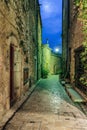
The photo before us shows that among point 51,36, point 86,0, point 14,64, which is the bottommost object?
point 14,64

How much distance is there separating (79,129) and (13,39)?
3650mm

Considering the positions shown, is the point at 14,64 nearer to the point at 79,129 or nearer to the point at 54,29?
the point at 79,129

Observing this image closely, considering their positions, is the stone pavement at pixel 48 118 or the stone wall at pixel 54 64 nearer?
the stone pavement at pixel 48 118

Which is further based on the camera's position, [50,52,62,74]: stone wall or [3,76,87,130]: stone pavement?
[50,52,62,74]: stone wall

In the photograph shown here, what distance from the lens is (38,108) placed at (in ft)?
23.2

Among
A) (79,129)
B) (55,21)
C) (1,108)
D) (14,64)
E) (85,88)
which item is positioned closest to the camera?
(79,129)

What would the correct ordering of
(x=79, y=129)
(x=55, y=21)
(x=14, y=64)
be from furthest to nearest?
1. (x=55, y=21)
2. (x=14, y=64)
3. (x=79, y=129)

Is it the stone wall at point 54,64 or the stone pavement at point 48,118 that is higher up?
the stone wall at point 54,64

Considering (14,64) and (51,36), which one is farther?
(51,36)

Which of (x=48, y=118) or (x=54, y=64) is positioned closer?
(x=48, y=118)

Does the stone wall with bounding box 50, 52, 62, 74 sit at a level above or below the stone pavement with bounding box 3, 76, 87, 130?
above

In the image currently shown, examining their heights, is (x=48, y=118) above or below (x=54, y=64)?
→ below

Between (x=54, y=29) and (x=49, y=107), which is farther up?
(x=54, y=29)

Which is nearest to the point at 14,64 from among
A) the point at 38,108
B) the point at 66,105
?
the point at 38,108
